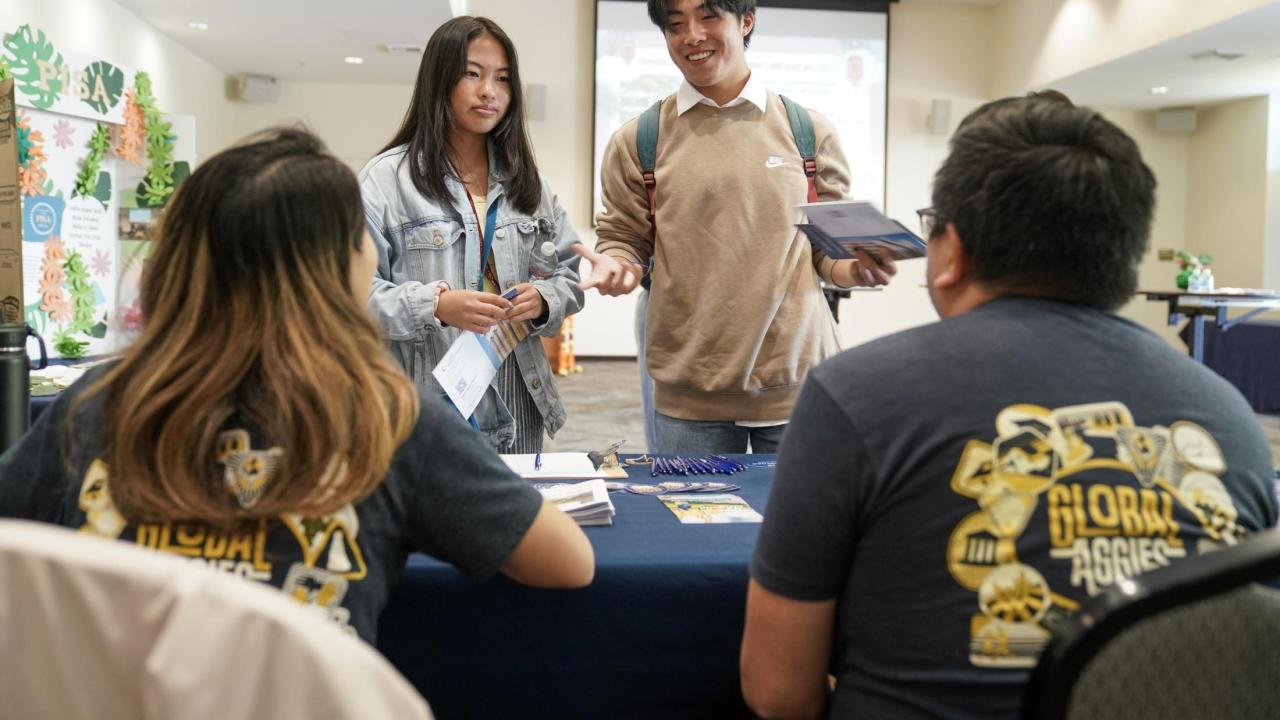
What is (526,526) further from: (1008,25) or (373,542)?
(1008,25)

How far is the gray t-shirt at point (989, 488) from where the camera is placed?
34.0 inches

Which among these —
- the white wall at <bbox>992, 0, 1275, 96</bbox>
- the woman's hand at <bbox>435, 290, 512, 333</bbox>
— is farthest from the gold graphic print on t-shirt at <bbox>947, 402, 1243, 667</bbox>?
the white wall at <bbox>992, 0, 1275, 96</bbox>

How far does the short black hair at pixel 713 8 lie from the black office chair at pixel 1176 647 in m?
1.72

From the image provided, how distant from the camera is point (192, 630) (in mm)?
472

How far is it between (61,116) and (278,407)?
152 inches

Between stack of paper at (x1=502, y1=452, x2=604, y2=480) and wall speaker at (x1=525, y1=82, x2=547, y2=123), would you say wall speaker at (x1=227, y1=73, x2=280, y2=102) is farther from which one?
stack of paper at (x1=502, y1=452, x2=604, y2=480)

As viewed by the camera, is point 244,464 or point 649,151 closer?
point 244,464

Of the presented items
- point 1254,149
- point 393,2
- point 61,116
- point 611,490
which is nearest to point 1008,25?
point 1254,149

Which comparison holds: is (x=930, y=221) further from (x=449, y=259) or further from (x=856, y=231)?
(x=449, y=259)

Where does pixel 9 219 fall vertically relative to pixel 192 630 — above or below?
above

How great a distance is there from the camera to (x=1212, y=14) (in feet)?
22.5

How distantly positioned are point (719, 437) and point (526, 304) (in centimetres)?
53

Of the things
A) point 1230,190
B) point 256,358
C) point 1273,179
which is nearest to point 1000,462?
point 256,358

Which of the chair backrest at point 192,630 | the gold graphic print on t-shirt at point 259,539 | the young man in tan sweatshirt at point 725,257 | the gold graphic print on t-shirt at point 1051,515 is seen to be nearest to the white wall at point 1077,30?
the young man in tan sweatshirt at point 725,257
